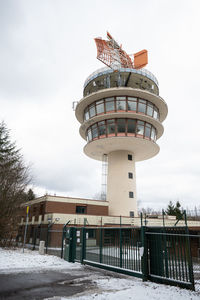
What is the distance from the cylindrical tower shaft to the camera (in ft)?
115

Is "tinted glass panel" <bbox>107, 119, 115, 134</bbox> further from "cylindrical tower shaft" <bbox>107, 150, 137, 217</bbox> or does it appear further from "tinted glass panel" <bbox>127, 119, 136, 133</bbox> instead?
"cylindrical tower shaft" <bbox>107, 150, 137, 217</bbox>

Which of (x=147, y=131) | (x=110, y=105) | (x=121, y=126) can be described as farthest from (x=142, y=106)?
(x=110, y=105)

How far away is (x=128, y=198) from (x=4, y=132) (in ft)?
67.9

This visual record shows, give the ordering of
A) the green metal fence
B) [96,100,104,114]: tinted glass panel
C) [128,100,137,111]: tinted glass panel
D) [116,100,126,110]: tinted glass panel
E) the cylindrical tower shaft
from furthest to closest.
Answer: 1. the cylindrical tower shaft
2. [96,100,104,114]: tinted glass panel
3. [128,100,137,111]: tinted glass panel
4. [116,100,126,110]: tinted glass panel
5. the green metal fence

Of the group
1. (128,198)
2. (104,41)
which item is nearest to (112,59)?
(104,41)

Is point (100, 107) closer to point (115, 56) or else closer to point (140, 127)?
point (140, 127)

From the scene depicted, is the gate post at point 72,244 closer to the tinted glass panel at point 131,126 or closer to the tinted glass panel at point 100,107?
the tinted glass panel at point 131,126

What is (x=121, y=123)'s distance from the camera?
109 ft

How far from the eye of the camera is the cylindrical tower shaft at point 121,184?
1375 inches

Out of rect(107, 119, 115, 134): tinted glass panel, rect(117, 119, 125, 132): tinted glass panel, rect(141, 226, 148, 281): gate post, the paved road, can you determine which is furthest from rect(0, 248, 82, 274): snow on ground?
rect(117, 119, 125, 132): tinted glass panel

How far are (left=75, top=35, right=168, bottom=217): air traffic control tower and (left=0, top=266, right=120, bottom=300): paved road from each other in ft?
78.7

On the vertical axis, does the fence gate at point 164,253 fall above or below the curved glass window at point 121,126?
below

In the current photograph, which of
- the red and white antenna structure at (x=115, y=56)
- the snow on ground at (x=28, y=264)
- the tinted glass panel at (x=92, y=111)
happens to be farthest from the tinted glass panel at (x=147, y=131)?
the snow on ground at (x=28, y=264)

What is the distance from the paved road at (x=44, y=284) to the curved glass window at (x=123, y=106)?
2500 cm
